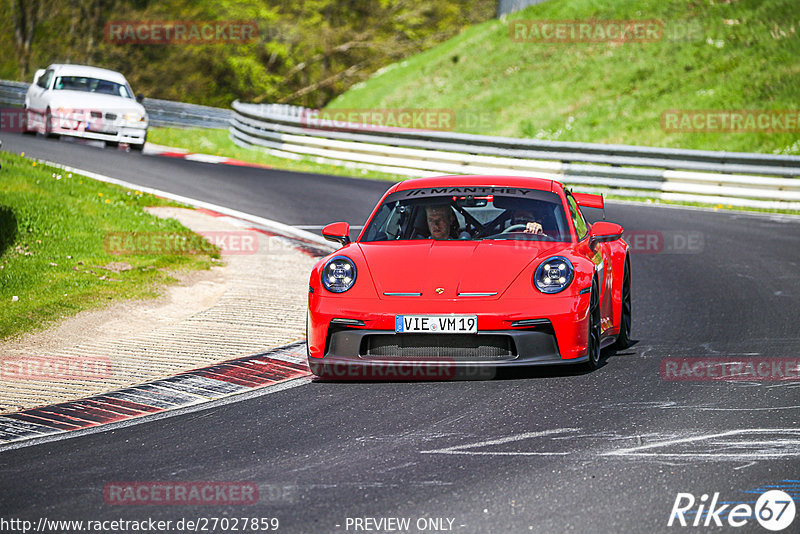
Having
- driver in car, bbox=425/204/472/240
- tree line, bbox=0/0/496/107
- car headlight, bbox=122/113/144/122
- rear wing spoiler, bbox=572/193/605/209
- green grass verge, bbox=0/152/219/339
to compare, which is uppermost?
tree line, bbox=0/0/496/107

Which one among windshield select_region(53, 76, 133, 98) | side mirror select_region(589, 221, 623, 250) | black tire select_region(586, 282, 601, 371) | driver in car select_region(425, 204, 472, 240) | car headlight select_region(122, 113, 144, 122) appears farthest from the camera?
windshield select_region(53, 76, 133, 98)

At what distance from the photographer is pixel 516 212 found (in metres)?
8.28

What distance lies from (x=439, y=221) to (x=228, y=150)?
20097 millimetres

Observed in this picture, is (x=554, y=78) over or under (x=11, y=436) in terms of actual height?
over

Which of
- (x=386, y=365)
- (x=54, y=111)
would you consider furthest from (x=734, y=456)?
(x=54, y=111)

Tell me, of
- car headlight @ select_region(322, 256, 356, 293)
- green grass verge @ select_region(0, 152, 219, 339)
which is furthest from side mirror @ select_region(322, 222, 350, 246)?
green grass verge @ select_region(0, 152, 219, 339)

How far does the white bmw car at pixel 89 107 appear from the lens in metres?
24.0

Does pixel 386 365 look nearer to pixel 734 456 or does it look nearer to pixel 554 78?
pixel 734 456

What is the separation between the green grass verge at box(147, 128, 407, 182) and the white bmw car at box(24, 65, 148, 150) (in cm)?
285

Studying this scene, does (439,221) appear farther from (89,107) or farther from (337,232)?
(89,107)

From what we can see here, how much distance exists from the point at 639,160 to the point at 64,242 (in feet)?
38.9

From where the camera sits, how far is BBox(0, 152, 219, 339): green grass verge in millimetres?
10273

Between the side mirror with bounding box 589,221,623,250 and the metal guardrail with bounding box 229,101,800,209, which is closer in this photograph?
the side mirror with bounding box 589,221,623,250

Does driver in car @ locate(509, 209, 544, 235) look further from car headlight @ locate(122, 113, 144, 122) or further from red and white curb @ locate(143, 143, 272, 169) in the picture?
car headlight @ locate(122, 113, 144, 122)
